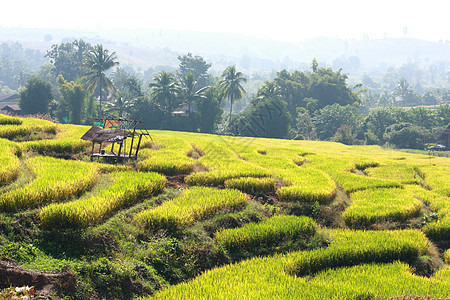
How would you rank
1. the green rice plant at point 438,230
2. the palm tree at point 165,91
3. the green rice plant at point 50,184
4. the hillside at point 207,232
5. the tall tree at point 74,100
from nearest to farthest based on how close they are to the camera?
the hillside at point 207,232
the green rice plant at point 50,184
the green rice plant at point 438,230
the tall tree at point 74,100
the palm tree at point 165,91

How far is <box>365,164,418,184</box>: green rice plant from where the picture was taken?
13516 mm

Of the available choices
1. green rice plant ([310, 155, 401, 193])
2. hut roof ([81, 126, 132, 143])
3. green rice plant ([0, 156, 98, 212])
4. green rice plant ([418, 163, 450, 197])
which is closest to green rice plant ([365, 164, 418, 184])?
green rice plant ([418, 163, 450, 197])

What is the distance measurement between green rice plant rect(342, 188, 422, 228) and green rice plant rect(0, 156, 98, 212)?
6.91 m

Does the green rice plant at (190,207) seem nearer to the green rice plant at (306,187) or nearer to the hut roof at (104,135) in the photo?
the green rice plant at (306,187)

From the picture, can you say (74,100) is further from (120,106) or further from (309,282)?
(309,282)

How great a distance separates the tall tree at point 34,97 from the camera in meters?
44.5

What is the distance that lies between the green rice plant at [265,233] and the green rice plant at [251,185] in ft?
6.27

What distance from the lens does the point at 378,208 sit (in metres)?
9.83

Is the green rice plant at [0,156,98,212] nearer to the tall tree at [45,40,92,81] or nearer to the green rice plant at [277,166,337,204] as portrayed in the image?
the green rice plant at [277,166,337,204]

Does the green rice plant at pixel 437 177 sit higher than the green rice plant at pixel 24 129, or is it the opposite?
the green rice plant at pixel 437 177

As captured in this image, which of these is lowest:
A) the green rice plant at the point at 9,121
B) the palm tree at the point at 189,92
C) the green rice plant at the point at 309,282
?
the green rice plant at the point at 309,282

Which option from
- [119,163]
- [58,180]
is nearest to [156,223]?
[58,180]

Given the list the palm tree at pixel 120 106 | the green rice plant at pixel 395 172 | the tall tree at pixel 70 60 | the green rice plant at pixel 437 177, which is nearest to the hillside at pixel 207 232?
the green rice plant at pixel 437 177

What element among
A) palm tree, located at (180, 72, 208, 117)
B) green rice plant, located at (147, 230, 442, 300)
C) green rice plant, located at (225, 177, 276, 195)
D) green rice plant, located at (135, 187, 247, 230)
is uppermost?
palm tree, located at (180, 72, 208, 117)
